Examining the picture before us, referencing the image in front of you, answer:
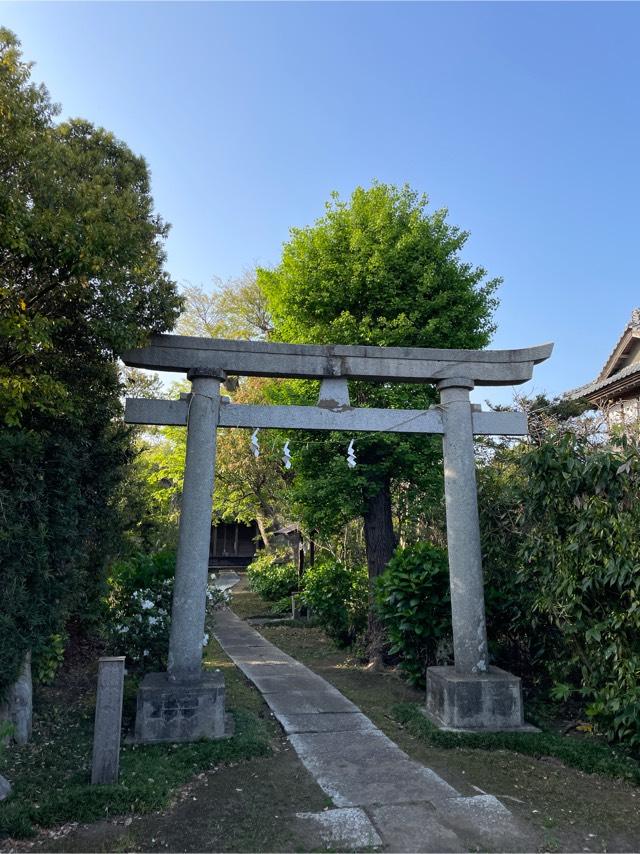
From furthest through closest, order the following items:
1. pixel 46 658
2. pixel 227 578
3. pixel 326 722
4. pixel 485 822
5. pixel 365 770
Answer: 1. pixel 227 578
2. pixel 326 722
3. pixel 46 658
4. pixel 365 770
5. pixel 485 822

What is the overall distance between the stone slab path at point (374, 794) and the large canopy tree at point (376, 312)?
11.6 ft

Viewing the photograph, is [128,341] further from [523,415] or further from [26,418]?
[523,415]

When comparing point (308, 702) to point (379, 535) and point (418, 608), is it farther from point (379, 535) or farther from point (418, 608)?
point (379, 535)

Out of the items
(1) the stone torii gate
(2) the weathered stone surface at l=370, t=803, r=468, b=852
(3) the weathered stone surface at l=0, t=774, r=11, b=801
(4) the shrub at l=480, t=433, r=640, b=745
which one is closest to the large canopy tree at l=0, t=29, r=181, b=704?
(1) the stone torii gate

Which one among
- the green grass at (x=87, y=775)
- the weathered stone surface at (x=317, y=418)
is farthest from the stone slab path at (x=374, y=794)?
the weathered stone surface at (x=317, y=418)

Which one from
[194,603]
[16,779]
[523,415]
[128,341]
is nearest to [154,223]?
[128,341]

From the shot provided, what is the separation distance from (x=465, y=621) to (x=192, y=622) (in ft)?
10.5

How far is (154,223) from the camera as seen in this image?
7.59 meters

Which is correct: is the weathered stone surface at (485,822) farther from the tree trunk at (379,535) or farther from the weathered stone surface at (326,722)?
the tree trunk at (379,535)

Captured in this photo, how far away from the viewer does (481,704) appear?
20.0ft

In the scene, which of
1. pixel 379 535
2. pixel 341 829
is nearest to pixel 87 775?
pixel 341 829

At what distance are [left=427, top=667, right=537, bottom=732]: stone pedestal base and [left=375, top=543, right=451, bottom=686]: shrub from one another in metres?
1.20

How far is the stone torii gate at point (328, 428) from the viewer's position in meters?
5.88

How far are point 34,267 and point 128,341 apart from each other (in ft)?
3.49
